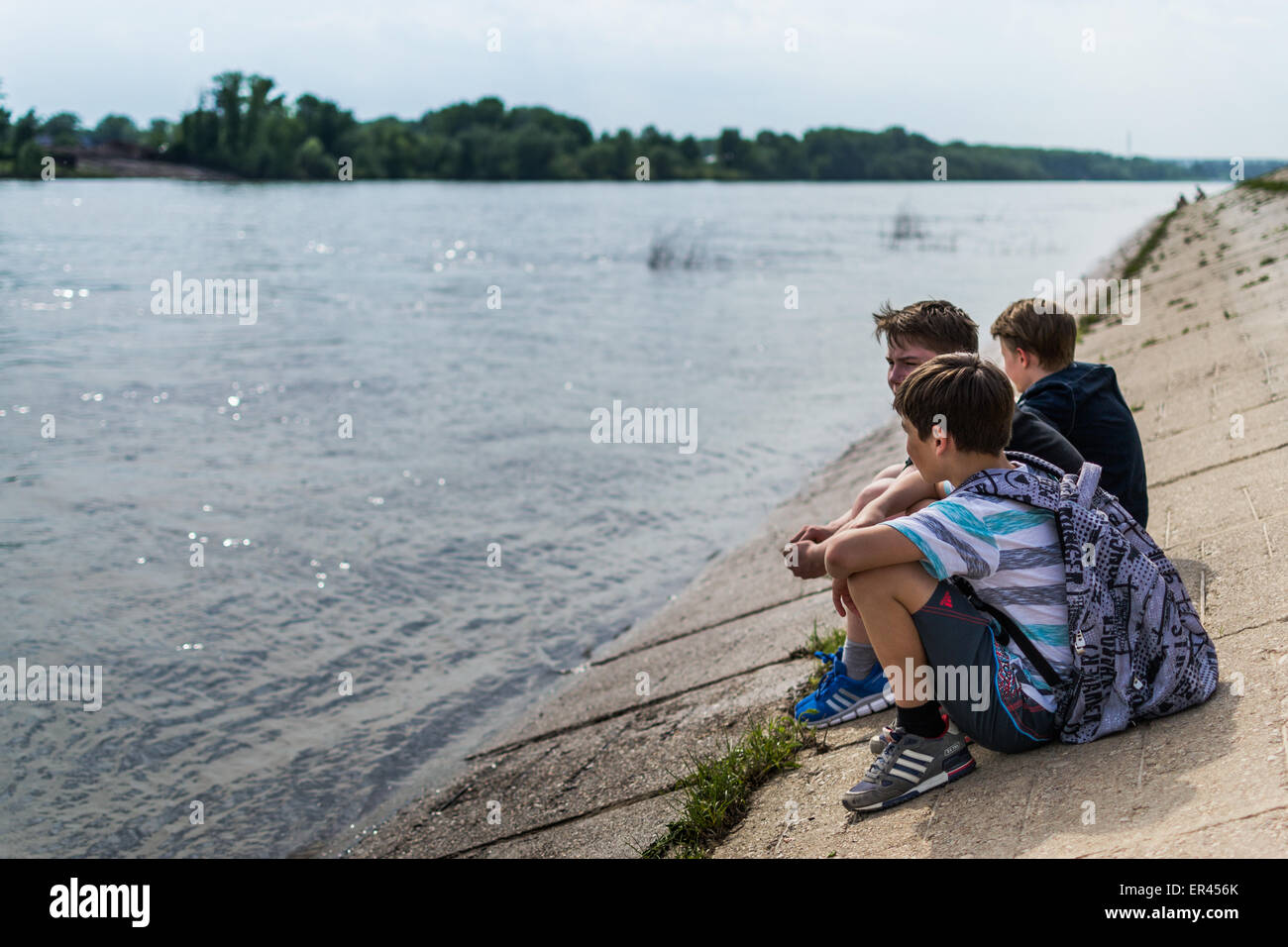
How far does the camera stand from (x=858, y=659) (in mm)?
4008

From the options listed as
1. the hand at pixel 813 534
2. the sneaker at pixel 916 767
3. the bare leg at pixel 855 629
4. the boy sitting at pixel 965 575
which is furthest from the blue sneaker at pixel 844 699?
the boy sitting at pixel 965 575

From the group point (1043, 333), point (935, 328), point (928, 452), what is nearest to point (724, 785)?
point (928, 452)

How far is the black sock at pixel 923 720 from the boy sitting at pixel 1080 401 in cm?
141

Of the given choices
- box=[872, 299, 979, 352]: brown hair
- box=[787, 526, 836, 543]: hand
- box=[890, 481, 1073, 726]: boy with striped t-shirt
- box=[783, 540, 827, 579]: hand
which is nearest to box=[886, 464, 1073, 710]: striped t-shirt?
box=[890, 481, 1073, 726]: boy with striped t-shirt

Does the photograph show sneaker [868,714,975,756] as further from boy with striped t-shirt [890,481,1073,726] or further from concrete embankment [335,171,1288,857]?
boy with striped t-shirt [890,481,1073,726]

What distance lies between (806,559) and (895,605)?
0.52 meters

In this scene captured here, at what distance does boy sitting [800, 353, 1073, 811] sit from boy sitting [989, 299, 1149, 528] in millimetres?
1058

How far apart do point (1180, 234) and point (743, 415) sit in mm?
17487

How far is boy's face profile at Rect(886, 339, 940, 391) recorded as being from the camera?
3.93 meters

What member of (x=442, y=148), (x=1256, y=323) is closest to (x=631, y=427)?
(x=1256, y=323)

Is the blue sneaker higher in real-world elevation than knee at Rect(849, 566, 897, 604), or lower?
lower

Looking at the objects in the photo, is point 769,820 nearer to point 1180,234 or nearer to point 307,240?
point 1180,234

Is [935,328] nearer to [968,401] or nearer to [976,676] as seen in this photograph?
[968,401]

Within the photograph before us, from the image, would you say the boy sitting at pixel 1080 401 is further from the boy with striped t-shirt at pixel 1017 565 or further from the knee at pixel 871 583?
the knee at pixel 871 583
